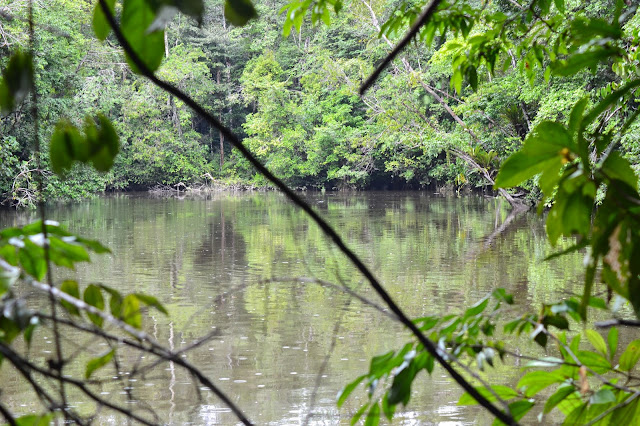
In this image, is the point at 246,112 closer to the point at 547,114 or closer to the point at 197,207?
the point at 197,207

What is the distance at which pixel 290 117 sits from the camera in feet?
123

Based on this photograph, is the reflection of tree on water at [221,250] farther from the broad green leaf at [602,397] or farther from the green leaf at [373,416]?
the broad green leaf at [602,397]

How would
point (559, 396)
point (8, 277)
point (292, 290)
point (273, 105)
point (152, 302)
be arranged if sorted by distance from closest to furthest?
point (8, 277) < point (152, 302) < point (559, 396) < point (292, 290) < point (273, 105)

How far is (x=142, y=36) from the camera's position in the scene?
47 cm

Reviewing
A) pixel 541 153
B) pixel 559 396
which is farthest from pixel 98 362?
pixel 559 396

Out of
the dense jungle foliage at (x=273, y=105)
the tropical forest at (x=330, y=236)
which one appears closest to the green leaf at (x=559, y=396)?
the tropical forest at (x=330, y=236)

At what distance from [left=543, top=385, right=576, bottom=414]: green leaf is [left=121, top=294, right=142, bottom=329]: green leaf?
52cm

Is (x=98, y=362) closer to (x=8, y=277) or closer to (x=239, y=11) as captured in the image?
(x=8, y=277)

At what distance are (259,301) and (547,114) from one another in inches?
324

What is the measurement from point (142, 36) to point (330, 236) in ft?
0.67

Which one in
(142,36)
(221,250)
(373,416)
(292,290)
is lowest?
(292,290)

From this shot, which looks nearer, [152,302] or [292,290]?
[152,302]

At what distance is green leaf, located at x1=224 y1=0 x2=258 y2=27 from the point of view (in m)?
0.51

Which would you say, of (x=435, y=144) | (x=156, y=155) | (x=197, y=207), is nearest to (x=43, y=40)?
(x=197, y=207)
